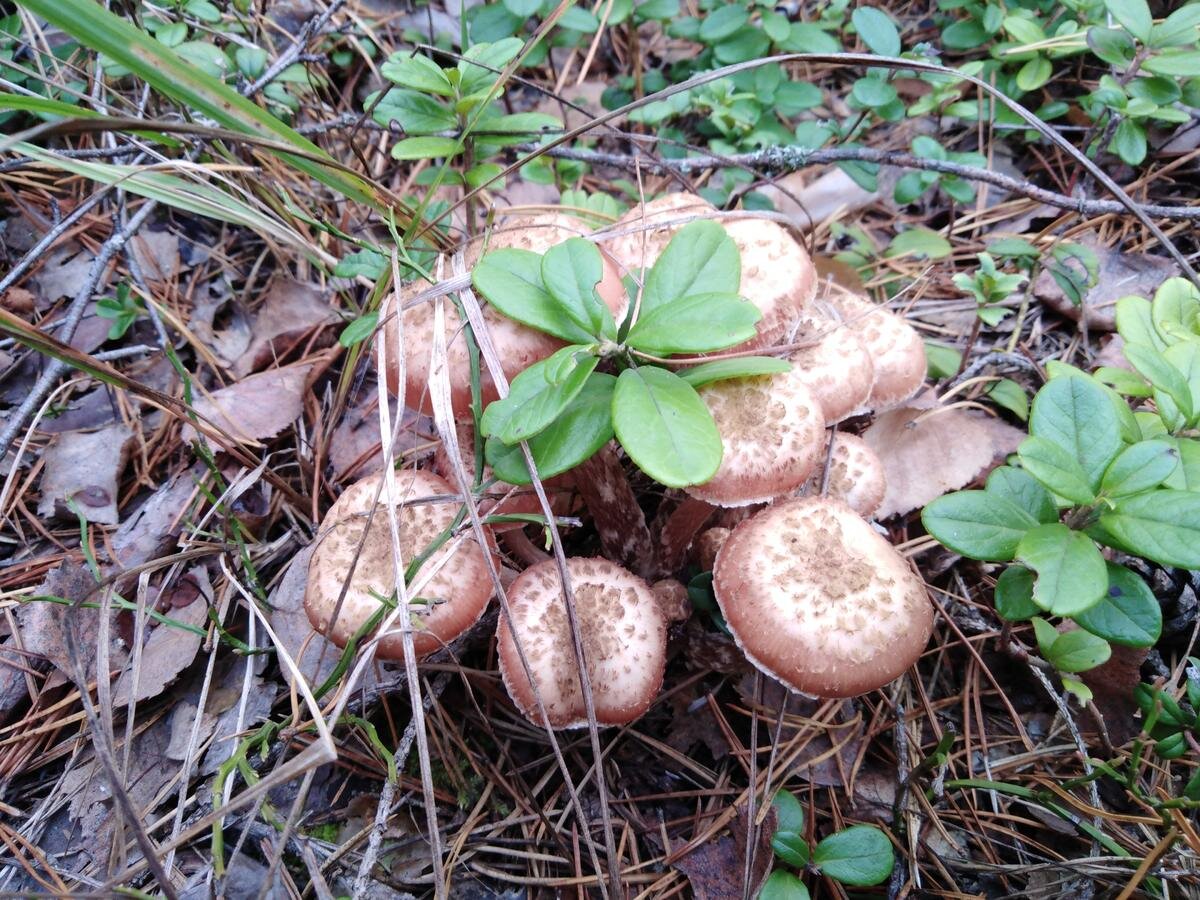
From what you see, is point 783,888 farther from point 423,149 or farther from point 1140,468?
point 423,149

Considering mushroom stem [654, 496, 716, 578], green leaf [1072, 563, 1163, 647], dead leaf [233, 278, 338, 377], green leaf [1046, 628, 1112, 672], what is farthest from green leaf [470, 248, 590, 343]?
dead leaf [233, 278, 338, 377]

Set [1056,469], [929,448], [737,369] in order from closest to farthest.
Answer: [1056,469] < [737,369] < [929,448]

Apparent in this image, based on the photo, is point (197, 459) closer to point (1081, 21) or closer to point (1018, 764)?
point (1018, 764)

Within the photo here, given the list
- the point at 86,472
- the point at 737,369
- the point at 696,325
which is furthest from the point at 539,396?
the point at 86,472

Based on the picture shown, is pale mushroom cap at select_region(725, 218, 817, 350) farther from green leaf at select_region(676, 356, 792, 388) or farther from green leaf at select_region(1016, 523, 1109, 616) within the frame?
green leaf at select_region(1016, 523, 1109, 616)

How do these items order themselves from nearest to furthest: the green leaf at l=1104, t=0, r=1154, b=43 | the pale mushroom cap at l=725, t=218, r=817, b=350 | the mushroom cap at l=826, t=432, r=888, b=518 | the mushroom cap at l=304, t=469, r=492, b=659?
1. the mushroom cap at l=304, t=469, r=492, b=659
2. the pale mushroom cap at l=725, t=218, r=817, b=350
3. the mushroom cap at l=826, t=432, r=888, b=518
4. the green leaf at l=1104, t=0, r=1154, b=43

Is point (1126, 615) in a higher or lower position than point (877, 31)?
lower

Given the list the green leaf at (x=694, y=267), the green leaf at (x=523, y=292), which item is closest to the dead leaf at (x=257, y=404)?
the green leaf at (x=523, y=292)

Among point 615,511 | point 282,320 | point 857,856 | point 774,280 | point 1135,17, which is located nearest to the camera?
point 857,856
